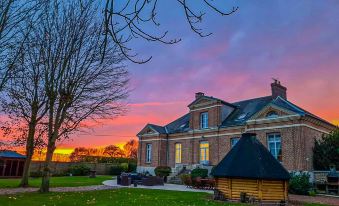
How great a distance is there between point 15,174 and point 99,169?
10014mm

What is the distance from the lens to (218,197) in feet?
46.3

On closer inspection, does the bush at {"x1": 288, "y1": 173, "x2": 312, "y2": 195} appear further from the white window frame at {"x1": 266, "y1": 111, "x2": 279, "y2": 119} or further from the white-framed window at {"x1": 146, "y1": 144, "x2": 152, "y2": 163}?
the white-framed window at {"x1": 146, "y1": 144, "x2": 152, "y2": 163}

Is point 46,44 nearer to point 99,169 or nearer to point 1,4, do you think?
point 1,4

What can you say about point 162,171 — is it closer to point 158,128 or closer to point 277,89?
point 158,128

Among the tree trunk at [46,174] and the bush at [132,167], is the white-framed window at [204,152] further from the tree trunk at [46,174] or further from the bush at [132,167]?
the tree trunk at [46,174]

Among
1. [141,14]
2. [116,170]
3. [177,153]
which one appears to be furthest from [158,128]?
[141,14]

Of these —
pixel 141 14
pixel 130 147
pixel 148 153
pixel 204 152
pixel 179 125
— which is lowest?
pixel 148 153

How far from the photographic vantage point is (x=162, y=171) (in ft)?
99.1

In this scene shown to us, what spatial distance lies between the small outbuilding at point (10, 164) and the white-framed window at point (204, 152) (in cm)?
1964

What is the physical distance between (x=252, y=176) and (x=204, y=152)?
16.3 metres

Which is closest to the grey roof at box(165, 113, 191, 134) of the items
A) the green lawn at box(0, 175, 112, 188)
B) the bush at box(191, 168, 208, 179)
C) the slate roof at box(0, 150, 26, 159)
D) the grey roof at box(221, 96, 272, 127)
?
the grey roof at box(221, 96, 272, 127)

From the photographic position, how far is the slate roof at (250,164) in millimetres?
13335

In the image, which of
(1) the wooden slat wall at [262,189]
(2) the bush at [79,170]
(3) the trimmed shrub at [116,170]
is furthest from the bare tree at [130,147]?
(1) the wooden slat wall at [262,189]

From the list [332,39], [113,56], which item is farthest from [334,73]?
[113,56]
